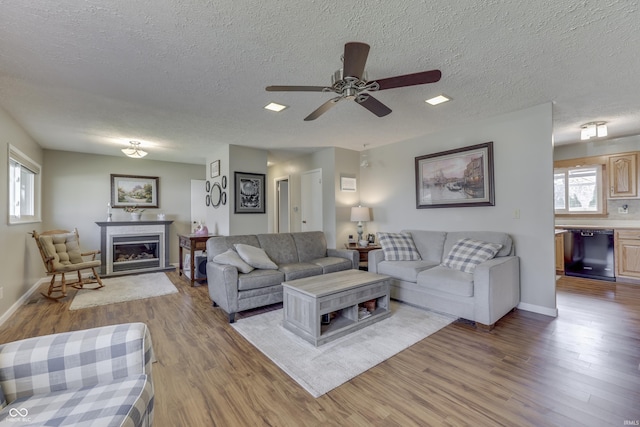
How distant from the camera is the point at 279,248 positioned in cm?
392

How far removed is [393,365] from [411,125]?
10.0 ft

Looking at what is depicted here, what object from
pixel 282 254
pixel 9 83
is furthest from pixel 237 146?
pixel 9 83

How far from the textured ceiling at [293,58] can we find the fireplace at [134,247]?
243cm

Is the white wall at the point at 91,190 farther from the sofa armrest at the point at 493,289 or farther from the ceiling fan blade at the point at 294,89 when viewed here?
the sofa armrest at the point at 493,289

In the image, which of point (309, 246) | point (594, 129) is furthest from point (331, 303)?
point (594, 129)

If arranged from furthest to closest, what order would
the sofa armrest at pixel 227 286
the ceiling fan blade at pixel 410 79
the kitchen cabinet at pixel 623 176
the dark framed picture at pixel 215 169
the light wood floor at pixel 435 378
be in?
1. the dark framed picture at pixel 215 169
2. the kitchen cabinet at pixel 623 176
3. the sofa armrest at pixel 227 286
4. the ceiling fan blade at pixel 410 79
5. the light wood floor at pixel 435 378

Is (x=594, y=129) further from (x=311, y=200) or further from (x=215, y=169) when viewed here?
(x=215, y=169)

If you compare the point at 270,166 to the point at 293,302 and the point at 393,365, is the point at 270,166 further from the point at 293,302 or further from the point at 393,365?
the point at 393,365

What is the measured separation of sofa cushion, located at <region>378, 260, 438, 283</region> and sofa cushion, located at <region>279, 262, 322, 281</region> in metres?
0.88

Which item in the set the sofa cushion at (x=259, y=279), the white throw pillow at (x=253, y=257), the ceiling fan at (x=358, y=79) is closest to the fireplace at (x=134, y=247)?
the white throw pillow at (x=253, y=257)

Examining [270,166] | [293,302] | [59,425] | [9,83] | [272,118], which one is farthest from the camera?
[270,166]

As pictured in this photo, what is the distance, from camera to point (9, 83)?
2486 millimetres

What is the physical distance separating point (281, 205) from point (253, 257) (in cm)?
369

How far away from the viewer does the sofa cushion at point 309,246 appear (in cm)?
409
